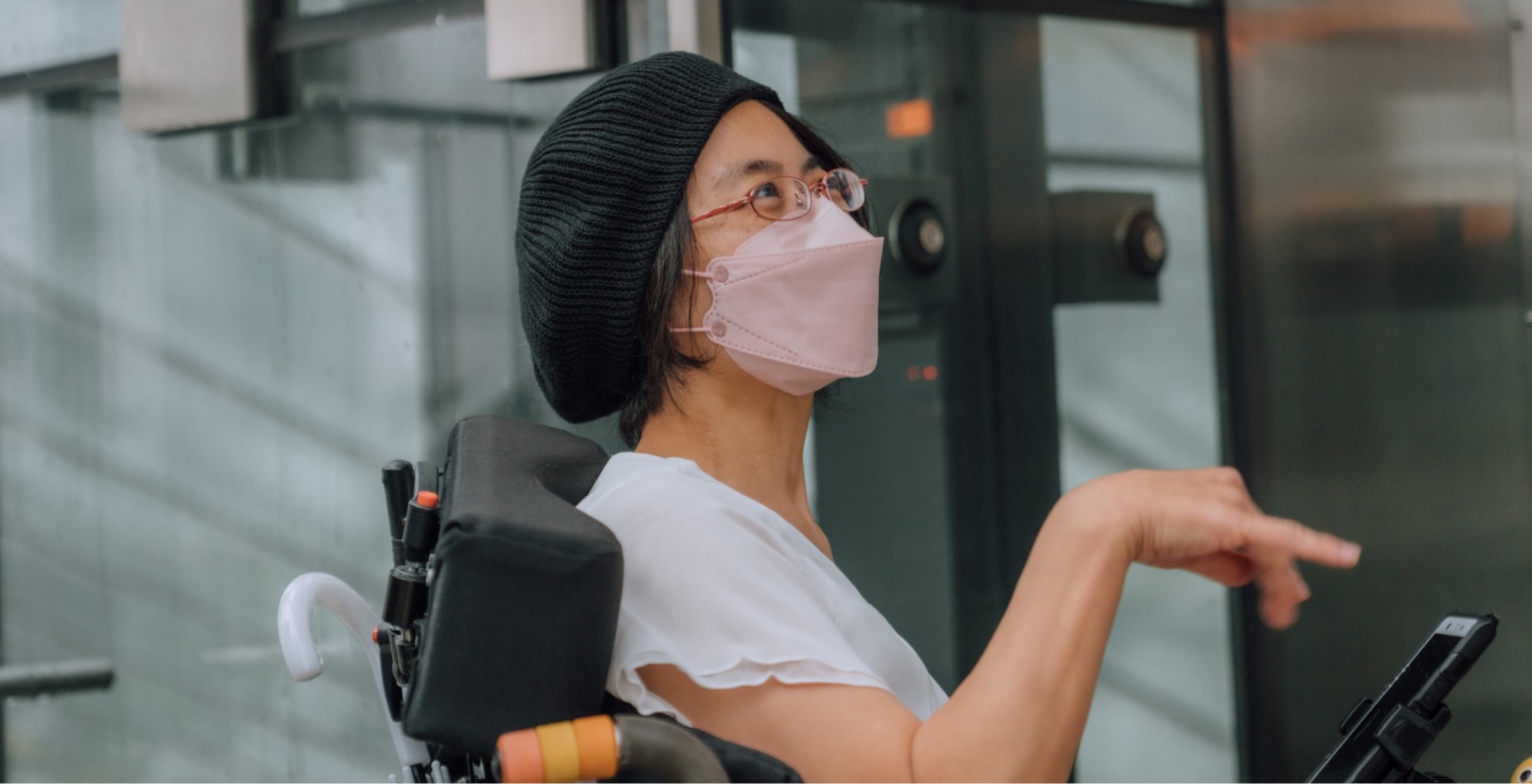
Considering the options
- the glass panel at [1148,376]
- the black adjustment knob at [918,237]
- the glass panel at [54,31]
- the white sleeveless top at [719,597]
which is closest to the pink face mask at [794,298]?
the white sleeveless top at [719,597]

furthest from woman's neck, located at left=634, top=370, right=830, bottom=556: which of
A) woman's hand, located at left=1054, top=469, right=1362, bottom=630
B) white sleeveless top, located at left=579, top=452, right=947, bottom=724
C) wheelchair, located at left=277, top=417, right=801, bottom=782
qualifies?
woman's hand, located at left=1054, top=469, right=1362, bottom=630

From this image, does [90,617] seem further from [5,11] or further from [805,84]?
[805,84]

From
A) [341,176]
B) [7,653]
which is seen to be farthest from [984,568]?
[7,653]

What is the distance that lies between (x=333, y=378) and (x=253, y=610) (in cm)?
66

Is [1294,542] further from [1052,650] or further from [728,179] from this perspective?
[728,179]

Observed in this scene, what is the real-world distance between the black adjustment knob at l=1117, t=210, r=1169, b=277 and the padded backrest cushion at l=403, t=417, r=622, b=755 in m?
2.48

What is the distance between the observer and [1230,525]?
1.05 meters

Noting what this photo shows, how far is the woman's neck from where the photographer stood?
1448 mm

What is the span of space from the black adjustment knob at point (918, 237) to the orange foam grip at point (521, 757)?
7.32 feet

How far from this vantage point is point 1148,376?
11.2ft

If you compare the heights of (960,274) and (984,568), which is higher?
(960,274)

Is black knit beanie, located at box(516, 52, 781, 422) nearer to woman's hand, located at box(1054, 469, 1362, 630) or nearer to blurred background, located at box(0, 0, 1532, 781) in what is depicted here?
woman's hand, located at box(1054, 469, 1362, 630)

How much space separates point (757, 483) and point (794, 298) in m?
0.19

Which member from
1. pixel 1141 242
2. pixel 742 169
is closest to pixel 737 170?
pixel 742 169
